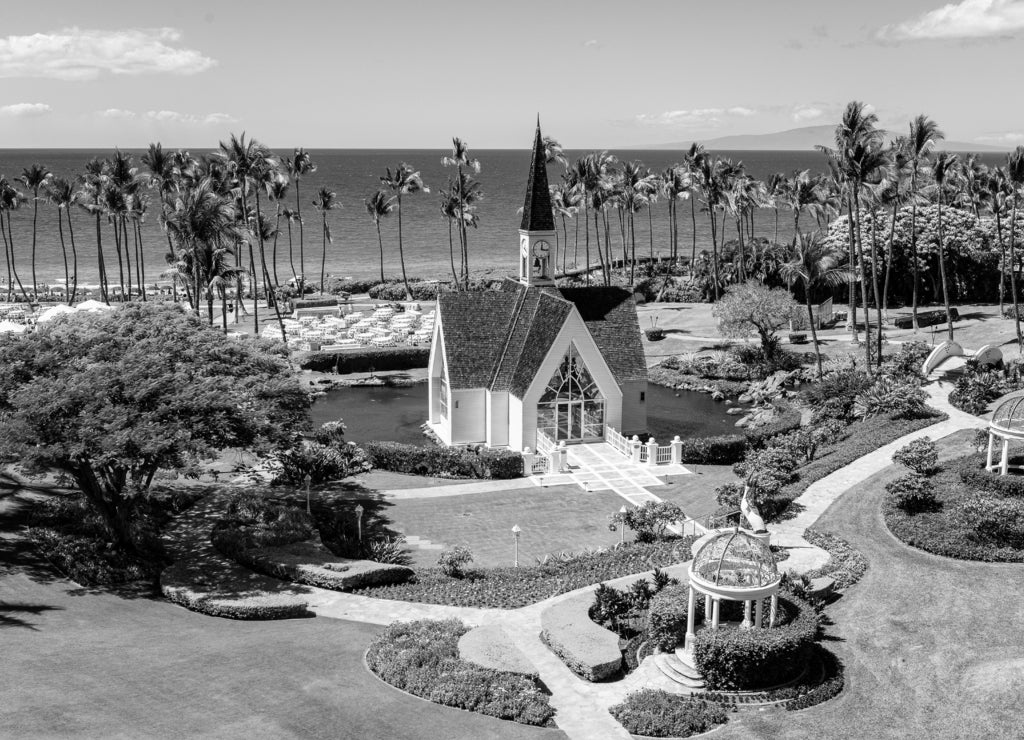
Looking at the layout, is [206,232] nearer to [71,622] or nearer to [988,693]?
[71,622]

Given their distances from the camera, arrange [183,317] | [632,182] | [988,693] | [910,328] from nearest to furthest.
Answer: [988,693]
[183,317]
[910,328]
[632,182]

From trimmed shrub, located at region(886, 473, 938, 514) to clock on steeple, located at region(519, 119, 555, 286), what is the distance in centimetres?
2174

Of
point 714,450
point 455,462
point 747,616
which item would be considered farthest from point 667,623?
point 714,450

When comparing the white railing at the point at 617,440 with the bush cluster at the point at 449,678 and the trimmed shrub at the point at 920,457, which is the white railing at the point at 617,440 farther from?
the bush cluster at the point at 449,678

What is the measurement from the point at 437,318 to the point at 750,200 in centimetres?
4308

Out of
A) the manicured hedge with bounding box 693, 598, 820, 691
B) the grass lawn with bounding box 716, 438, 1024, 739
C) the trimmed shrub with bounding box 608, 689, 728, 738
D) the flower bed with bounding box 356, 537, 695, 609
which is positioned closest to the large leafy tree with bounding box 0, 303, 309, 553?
the flower bed with bounding box 356, 537, 695, 609

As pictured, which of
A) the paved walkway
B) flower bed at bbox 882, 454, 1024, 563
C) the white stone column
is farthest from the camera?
the paved walkway

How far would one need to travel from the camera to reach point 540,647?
88.5ft

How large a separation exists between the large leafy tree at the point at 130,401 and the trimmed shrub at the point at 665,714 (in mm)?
15803

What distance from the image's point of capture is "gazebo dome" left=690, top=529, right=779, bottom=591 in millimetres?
25234

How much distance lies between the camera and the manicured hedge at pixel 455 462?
44281 mm

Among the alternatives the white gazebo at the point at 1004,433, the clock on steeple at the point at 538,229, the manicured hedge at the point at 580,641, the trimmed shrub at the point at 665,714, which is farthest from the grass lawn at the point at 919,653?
the clock on steeple at the point at 538,229

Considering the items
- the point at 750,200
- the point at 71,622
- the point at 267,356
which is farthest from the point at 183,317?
the point at 750,200

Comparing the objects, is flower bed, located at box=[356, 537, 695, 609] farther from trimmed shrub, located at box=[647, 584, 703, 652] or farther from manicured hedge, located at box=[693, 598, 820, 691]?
manicured hedge, located at box=[693, 598, 820, 691]
